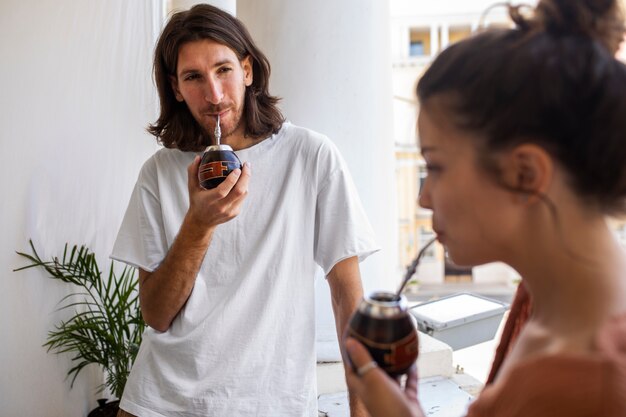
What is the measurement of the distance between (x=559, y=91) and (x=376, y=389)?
1.60ft

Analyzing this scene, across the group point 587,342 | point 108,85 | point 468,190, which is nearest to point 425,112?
point 468,190

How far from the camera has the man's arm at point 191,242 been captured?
165 centimetres

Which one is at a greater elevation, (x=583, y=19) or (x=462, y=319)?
(x=583, y=19)

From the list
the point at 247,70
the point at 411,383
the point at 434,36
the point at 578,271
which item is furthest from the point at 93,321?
the point at 434,36

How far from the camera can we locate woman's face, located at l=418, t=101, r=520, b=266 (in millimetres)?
933

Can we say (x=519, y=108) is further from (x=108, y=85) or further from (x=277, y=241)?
(x=108, y=85)

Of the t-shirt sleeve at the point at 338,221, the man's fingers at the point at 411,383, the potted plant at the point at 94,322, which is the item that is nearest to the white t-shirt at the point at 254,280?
the t-shirt sleeve at the point at 338,221

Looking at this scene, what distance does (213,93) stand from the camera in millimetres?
1832

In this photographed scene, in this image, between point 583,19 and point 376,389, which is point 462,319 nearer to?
point 376,389

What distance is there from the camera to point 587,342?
0.82 m

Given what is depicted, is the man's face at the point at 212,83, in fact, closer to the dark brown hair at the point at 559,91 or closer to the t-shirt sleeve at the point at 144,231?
the t-shirt sleeve at the point at 144,231

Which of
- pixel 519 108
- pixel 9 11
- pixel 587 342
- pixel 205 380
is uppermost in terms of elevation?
pixel 9 11

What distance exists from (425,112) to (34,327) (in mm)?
2686

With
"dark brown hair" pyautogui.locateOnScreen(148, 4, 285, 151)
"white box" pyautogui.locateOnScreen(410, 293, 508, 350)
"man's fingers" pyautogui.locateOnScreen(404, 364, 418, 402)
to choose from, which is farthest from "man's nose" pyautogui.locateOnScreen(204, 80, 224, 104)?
"white box" pyautogui.locateOnScreen(410, 293, 508, 350)
